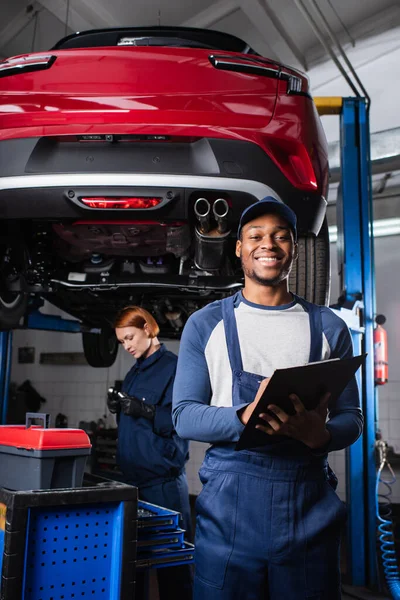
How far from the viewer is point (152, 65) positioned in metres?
2.03

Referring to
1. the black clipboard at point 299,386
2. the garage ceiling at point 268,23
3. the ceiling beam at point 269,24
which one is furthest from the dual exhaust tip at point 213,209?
the ceiling beam at point 269,24

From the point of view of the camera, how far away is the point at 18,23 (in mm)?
4336

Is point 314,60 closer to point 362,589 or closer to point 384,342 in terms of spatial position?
point 384,342

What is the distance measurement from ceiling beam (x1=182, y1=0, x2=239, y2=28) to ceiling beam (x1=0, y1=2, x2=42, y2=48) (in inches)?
46.7

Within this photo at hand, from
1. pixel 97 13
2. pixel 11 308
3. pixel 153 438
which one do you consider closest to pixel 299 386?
pixel 153 438

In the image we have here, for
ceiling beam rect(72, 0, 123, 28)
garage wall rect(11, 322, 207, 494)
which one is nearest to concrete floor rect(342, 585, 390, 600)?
garage wall rect(11, 322, 207, 494)

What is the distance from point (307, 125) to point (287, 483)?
140 centimetres

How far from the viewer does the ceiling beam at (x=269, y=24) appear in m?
3.88

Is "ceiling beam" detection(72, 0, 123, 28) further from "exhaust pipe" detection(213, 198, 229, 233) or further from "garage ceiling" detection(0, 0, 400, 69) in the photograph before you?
"exhaust pipe" detection(213, 198, 229, 233)

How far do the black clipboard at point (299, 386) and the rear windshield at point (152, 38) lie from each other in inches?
64.5

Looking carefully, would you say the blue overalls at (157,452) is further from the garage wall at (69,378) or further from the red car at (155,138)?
the garage wall at (69,378)

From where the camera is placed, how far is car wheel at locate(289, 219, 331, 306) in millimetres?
2393

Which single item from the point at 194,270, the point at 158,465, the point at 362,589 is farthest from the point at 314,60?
the point at 362,589

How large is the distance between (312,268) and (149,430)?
1.04 meters
